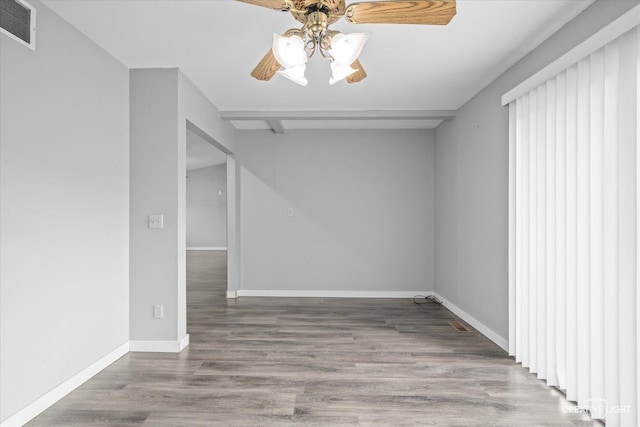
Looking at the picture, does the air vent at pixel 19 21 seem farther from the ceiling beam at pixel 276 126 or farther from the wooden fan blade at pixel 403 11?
the ceiling beam at pixel 276 126

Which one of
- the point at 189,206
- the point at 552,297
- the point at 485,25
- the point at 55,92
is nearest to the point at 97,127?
the point at 55,92

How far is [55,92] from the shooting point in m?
2.36

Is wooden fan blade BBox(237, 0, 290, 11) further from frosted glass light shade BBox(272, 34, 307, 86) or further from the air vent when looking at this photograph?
the air vent

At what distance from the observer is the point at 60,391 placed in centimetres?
240

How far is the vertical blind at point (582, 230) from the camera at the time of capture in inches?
75.8

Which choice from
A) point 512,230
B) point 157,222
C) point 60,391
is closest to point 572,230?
point 512,230

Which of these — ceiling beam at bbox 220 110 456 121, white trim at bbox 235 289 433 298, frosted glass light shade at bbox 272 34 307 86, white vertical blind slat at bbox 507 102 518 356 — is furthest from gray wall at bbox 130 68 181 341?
white vertical blind slat at bbox 507 102 518 356

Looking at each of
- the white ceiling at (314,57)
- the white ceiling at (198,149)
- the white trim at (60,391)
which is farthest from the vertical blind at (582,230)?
the white ceiling at (198,149)

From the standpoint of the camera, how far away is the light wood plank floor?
2186 mm

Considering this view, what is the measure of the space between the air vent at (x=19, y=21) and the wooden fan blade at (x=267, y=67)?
1297mm

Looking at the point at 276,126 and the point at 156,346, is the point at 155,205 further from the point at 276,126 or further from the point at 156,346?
the point at 276,126

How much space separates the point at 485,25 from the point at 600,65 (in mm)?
741

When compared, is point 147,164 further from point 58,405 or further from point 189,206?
point 189,206

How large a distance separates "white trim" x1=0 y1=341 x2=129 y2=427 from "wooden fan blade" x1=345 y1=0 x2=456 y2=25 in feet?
9.11
